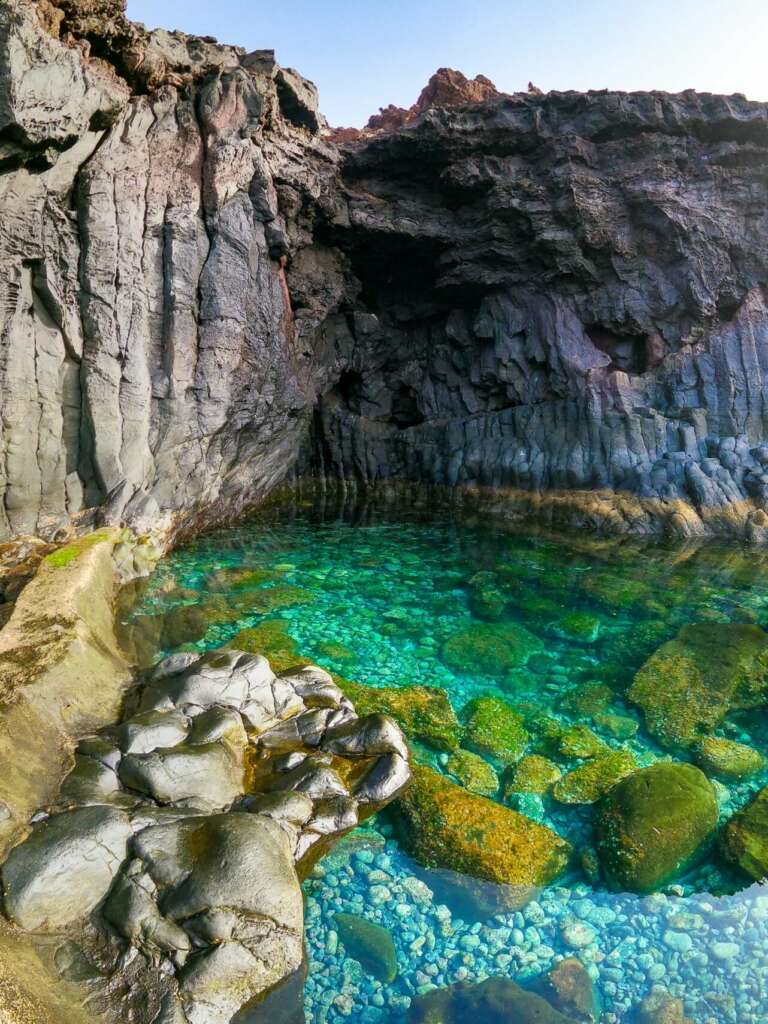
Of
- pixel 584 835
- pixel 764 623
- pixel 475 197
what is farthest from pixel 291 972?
pixel 475 197

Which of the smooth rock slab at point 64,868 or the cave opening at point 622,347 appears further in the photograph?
the cave opening at point 622,347

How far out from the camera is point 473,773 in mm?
7027

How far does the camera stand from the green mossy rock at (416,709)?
7660 mm

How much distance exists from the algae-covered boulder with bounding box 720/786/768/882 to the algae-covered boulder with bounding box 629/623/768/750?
5.45ft

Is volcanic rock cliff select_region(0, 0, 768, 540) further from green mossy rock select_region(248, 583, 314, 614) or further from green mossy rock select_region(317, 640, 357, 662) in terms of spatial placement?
green mossy rock select_region(317, 640, 357, 662)

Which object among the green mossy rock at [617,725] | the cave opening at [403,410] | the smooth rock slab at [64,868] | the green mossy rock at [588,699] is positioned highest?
the cave opening at [403,410]

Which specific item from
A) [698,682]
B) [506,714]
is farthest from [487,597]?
[506,714]

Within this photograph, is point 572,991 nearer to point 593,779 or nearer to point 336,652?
point 593,779

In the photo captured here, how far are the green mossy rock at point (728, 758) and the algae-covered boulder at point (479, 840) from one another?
2.48 m

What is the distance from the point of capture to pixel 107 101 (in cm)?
1331

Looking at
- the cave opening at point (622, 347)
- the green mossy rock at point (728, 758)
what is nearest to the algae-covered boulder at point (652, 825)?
the green mossy rock at point (728, 758)

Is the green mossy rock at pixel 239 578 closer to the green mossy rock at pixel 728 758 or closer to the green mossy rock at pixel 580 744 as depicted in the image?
the green mossy rock at pixel 580 744

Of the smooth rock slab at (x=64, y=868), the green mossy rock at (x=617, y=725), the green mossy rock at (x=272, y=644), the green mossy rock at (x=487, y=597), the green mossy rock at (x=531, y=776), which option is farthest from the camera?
the green mossy rock at (x=487, y=597)

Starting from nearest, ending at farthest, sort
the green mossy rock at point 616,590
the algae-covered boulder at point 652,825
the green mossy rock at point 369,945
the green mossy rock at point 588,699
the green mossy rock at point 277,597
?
the green mossy rock at point 369,945
the algae-covered boulder at point 652,825
the green mossy rock at point 588,699
the green mossy rock at point 277,597
the green mossy rock at point 616,590
